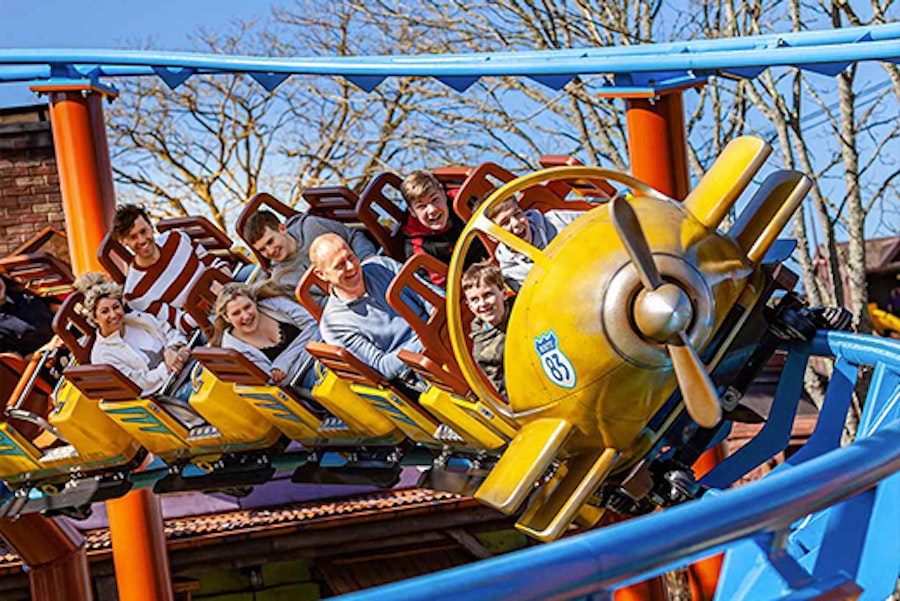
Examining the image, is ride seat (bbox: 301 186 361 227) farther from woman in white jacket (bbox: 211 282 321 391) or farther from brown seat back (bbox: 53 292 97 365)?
brown seat back (bbox: 53 292 97 365)

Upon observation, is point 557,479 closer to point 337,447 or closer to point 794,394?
point 794,394

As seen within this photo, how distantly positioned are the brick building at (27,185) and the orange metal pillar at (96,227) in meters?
3.56

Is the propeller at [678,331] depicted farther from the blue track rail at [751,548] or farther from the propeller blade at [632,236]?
the blue track rail at [751,548]

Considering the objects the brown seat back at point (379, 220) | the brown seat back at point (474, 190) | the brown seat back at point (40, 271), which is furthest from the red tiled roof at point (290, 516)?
the brown seat back at point (474, 190)

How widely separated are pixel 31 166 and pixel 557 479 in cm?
684

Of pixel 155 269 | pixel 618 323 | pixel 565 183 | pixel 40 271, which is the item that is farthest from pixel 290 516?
pixel 618 323

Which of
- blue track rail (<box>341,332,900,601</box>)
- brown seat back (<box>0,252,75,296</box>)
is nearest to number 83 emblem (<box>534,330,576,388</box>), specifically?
blue track rail (<box>341,332,900,601</box>)

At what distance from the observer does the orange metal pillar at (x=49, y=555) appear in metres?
6.35

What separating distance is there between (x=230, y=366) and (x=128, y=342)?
0.67 metres

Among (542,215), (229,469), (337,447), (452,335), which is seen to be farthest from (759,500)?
(229,469)

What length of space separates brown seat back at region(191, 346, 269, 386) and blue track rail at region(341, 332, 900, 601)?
251 centimetres

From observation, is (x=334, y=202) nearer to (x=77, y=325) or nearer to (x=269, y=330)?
(x=269, y=330)

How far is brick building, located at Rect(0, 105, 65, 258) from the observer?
9555 millimetres

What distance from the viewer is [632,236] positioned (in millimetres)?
3293
